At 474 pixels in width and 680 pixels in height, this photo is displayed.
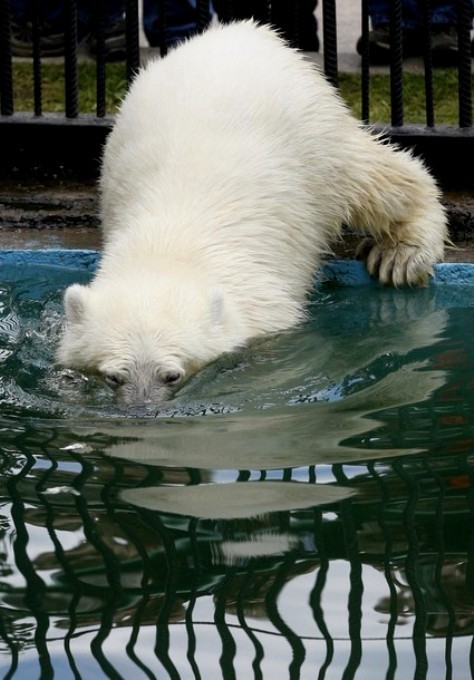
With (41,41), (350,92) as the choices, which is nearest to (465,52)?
(350,92)

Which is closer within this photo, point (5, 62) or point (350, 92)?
point (5, 62)

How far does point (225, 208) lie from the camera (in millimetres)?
4840

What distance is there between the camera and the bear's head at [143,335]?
13.7 ft

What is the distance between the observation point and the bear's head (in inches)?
164

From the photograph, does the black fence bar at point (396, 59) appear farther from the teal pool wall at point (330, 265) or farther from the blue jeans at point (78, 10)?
the blue jeans at point (78, 10)

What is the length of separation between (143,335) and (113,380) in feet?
0.61

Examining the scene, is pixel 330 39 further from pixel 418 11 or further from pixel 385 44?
pixel 385 44

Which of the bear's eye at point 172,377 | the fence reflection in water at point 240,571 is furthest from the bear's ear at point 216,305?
the fence reflection in water at point 240,571

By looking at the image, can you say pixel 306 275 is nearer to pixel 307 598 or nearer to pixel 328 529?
pixel 328 529

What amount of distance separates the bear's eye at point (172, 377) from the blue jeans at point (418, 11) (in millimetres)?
4419

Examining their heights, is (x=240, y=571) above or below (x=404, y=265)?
below

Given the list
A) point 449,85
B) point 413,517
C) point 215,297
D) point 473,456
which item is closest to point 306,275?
point 215,297

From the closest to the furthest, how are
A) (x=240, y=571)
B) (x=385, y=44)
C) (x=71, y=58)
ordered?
(x=240, y=571) → (x=71, y=58) → (x=385, y=44)

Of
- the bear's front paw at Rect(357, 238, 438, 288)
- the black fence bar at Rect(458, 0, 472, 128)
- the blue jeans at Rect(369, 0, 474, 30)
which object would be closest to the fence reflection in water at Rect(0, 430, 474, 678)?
the bear's front paw at Rect(357, 238, 438, 288)
